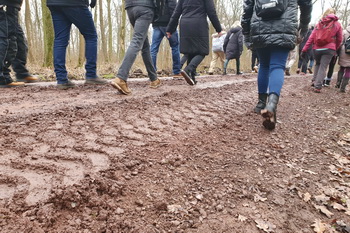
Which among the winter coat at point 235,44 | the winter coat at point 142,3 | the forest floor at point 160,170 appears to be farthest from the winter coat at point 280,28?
the winter coat at point 235,44

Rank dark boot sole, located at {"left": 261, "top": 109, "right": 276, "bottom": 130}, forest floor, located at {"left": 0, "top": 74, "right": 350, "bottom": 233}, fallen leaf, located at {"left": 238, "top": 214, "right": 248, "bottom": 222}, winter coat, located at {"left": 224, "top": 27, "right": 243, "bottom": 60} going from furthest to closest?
winter coat, located at {"left": 224, "top": 27, "right": 243, "bottom": 60} < dark boot sole, located at {"left": 261, "top": 109, "right": 276, "bottom": 130} < fallen leaf, located at {"left": 238, "top": 214, "right": 248, "bottom": 222} < forest floor, located at {"left": 0, "top": 74, "right": 350, "bottom": 233}

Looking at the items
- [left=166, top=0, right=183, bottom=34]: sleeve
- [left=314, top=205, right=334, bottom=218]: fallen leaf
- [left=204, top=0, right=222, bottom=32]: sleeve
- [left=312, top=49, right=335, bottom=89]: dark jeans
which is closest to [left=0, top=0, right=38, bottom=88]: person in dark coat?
[left=166, top=0, right=183, bottom=34]: sleeve

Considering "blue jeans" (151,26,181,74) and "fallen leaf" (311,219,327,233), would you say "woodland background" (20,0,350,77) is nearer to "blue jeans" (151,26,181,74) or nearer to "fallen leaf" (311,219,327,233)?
"blue jeans" (151,26,181,74)

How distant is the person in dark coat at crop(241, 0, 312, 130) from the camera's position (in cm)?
267

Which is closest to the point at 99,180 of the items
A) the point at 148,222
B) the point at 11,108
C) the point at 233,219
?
the point at 148,222

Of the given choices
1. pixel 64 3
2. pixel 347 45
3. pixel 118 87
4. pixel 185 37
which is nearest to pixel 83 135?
pixel 118 87

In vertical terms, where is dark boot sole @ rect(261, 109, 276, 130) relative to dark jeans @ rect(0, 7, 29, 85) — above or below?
below

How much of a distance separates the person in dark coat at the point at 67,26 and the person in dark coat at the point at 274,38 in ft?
7.79

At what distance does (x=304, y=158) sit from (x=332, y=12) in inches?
Answer: 177

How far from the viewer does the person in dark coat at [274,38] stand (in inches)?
105

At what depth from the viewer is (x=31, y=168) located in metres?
1.55

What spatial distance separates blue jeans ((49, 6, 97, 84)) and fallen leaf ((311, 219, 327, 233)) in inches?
149

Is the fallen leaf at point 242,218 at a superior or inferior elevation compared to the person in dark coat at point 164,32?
inferior

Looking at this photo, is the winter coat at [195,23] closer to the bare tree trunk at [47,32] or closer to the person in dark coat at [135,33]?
the person in dark coat at [135,33]
